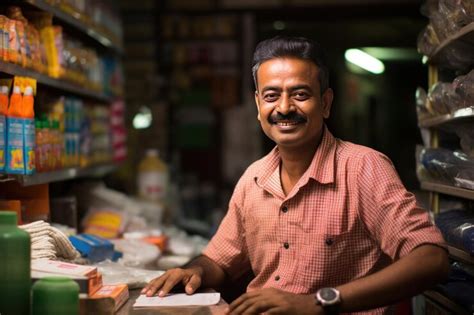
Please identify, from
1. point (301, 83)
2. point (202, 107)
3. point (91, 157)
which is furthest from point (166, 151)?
point (301, 83)

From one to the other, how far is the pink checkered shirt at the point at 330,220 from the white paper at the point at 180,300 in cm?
24

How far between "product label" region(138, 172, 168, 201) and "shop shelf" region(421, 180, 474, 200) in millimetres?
2571

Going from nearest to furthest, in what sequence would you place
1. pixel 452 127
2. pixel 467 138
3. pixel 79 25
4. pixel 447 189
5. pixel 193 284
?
pixel 193 284, pixel 467 138, pixel 447 189, pixel 452 127, pixel 79 25

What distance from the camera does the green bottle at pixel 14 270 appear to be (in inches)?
82.4

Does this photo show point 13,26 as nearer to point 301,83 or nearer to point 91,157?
point 301,83

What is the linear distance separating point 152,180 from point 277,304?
158 inches

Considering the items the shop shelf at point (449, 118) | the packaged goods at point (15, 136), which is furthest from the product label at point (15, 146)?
the shop shelf at point (449, 118)

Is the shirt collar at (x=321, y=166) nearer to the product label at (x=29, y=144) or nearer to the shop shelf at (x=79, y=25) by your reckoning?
the product label at (x=29, y=144)

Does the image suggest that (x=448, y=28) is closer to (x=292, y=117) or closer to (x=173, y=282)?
(x=292, y=117)

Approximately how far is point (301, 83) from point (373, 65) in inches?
377

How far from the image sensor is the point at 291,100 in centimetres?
266

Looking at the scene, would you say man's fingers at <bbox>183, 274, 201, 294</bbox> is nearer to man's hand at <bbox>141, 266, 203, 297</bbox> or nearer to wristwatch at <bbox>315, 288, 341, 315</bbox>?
man's hand at <bbox>141, 266, 203, 297</bbox>

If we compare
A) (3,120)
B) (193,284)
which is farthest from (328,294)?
(3,120)

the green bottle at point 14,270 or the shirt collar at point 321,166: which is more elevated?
the shirt collar at point 321,166
